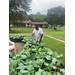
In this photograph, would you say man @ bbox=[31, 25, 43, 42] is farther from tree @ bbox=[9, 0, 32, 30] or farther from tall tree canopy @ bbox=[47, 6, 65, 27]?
tall tree canopy @ bbox=[47, 6, 65, 27]

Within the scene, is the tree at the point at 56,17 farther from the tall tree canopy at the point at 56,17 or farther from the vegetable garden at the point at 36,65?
the vegetable garden at the point at 36,65

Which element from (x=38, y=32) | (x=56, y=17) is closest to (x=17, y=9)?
(x=38, y=32)

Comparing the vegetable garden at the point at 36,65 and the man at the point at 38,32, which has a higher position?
the man at the point at 38,32

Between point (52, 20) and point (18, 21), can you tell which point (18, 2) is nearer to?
point (18, 21)

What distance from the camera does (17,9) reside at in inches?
766

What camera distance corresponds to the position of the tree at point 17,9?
1842 centimetres

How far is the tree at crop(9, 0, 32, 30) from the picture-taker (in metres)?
18.4

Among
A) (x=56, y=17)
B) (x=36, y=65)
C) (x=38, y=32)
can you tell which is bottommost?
(x=36, y=65)

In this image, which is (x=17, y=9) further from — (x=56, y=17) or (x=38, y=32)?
(x=56, y=17)

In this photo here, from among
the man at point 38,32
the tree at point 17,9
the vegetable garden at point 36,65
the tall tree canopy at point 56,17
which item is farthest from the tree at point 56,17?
the vegetable garden at point 36,65

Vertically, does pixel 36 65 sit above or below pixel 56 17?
below

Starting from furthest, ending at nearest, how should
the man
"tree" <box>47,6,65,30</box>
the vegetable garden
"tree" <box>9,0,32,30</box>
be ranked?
"tree" <box>47,6,65,30</box>
"tree" <box>9,0,32,30</box>
the man
the vegetable garden

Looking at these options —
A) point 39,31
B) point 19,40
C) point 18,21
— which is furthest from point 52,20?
point 39,31

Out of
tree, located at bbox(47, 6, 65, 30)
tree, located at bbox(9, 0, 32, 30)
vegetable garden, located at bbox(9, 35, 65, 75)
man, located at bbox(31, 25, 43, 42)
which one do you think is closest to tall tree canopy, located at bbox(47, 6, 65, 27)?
tree, located at bbox(47, 6, 65, 30)
